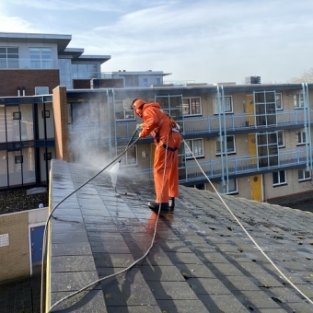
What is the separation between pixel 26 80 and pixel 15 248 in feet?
61.3

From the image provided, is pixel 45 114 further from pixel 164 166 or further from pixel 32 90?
pixel 164 166

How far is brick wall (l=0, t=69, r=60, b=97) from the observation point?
2978 cm

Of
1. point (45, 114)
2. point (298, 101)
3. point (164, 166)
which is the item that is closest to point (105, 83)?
point (45, 114)

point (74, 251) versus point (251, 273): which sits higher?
point (74, 251)

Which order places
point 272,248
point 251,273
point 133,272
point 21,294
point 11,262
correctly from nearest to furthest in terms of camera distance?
point 133,272, point 251,273, point 272,248, point 21,294, point 11,262

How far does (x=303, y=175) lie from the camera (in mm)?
30328

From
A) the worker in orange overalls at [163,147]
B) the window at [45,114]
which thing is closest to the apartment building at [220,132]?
the window at [45,114]

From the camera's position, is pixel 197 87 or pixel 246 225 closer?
pixel 246 225

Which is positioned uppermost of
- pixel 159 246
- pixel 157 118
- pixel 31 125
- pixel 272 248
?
pixel 31 125

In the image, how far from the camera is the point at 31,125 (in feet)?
80.8

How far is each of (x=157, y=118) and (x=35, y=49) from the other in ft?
97.2

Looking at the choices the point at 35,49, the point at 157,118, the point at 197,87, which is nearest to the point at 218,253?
the point at 157,118

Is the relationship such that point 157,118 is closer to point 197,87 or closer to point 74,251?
point 74,251

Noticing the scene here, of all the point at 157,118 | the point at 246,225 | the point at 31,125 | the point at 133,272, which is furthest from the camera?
the point at 31,125
